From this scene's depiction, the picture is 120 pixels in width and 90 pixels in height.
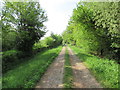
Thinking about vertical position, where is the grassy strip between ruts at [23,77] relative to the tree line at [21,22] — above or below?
below

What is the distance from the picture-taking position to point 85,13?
12.1 metres

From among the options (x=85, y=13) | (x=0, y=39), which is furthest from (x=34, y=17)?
(x=85, y=13)

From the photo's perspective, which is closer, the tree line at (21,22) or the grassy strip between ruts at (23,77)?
the grassy strip between ruts at (23,77)

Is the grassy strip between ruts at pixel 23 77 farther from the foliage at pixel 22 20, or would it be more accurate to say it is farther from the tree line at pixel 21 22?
the foliage at pixel 22 20

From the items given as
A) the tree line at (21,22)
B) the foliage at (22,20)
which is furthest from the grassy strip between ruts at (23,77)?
the foliage at (22,20)

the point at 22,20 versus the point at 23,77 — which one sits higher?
the point at 22,20

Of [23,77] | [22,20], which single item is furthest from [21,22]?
[23,77]

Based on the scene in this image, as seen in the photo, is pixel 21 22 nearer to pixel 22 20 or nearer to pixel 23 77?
pixel 22 20

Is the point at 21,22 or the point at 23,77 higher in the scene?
the point at 21,22

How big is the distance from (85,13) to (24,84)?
1091 centimetres

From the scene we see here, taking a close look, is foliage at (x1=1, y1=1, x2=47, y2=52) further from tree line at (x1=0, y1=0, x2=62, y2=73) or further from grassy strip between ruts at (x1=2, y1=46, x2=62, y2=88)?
grassy strip between ruts at (x1=2, y1=46, x2=62, y2=88)

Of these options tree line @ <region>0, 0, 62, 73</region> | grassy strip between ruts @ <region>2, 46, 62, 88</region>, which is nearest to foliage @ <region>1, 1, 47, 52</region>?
tree line @ <region>0, 0, 62, 73</region>

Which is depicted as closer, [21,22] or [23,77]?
[23,77]

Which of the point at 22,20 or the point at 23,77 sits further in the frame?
the point at 22,20
